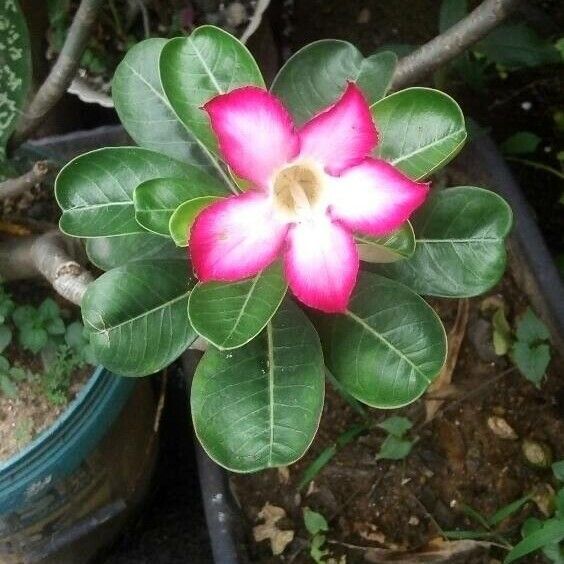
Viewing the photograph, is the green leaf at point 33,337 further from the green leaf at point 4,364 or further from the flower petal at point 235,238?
the flower petal at point 235,238

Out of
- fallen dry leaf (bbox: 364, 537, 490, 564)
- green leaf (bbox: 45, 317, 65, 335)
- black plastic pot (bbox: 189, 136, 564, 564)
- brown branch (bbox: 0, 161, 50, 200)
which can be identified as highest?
brown branch (bbox: 0, 161, 50, 200)

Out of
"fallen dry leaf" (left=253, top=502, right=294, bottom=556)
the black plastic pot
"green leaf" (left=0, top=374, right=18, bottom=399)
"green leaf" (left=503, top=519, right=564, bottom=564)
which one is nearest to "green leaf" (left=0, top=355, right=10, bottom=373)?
"green leaf" (left=0, top=374, right=18, bottom=399)

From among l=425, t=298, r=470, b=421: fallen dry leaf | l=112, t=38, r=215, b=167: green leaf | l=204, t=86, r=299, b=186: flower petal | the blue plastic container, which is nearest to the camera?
l=204, t=86, r=299, b=186: flower petal

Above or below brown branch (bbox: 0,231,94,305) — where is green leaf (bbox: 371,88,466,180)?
above

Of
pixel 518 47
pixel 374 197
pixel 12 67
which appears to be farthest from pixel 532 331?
pixel 12 67

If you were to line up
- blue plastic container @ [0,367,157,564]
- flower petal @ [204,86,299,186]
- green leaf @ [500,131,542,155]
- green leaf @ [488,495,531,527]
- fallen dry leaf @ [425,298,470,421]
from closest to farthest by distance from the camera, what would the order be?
flower petal @ [204,86,299,186] < blue plastic container @ [0,367,157,564] < green leaf @ [488,495,531,527] < fallen dry leaf @ [425,298,470,421] < green leaf @ [500,131,542,155]

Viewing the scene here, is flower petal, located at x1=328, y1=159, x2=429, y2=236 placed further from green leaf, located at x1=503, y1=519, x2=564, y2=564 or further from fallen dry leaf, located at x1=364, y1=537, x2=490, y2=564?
fallen dry leaf, located at x1=364, y1=537, x2=490, y2=564

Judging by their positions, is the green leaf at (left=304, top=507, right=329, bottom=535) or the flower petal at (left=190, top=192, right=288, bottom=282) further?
the green leaf at (left=304, top=507, right=329, bottom=535)

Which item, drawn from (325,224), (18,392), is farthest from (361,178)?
(18,392)
